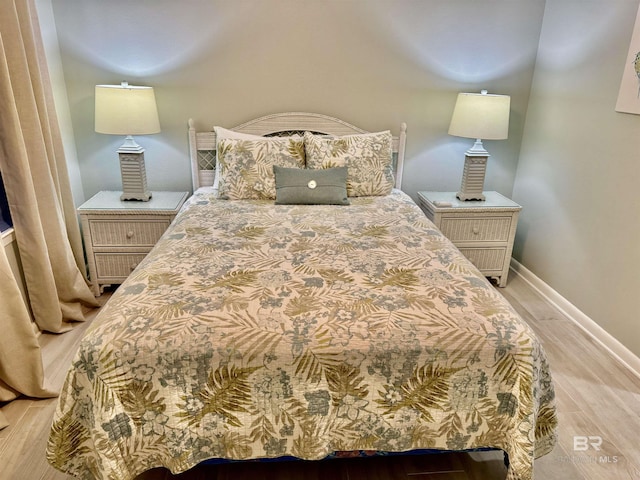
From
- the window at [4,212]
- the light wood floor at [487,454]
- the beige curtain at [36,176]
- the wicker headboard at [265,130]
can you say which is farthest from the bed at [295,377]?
the wicker headboard at [265,130]

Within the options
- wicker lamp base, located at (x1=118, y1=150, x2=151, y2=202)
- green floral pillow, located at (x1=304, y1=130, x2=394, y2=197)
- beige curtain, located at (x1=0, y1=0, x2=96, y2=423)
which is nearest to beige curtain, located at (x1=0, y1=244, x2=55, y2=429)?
beige curtain, located at (x1=0, y1=0, x2=96, y2=423)

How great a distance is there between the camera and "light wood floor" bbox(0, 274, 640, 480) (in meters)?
1.78

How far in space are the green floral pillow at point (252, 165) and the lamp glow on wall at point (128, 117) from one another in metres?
0.48

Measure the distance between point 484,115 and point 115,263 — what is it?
2579 millimetres

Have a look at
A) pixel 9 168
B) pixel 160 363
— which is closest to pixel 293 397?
pixel 160 363

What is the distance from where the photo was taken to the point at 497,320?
157 centimetres

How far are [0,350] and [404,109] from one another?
2.79 m

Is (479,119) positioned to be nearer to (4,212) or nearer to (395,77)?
(395,77)

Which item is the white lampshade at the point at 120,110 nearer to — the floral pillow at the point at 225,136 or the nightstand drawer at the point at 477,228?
the floral pillow at the point at 225,136

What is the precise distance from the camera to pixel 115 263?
9.73 ft

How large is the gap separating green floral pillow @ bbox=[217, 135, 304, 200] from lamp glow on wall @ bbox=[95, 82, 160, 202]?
1.58 ft

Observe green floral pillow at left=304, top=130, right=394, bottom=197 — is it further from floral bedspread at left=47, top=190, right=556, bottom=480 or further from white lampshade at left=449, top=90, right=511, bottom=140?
floral bedspread at left=47, top=190, right=556, bottom=480

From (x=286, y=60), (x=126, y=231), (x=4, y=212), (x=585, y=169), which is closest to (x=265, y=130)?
(x=286, y=60)

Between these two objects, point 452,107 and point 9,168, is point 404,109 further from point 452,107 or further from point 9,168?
point 9,168
